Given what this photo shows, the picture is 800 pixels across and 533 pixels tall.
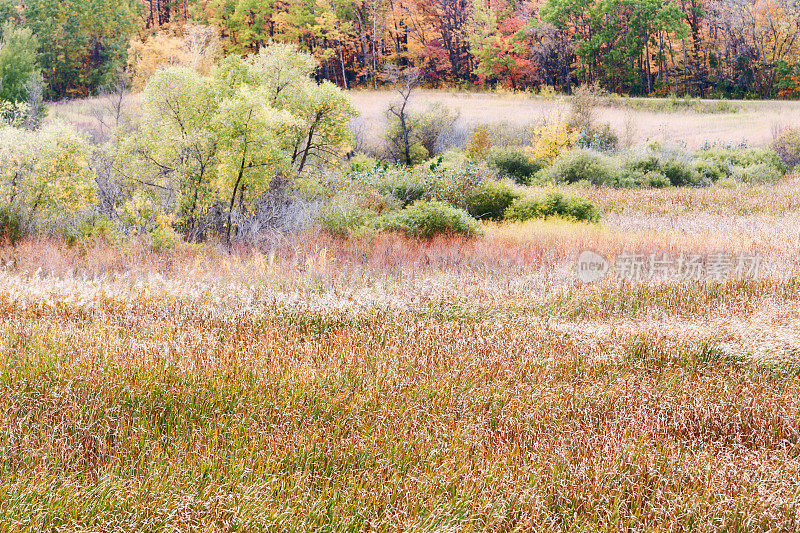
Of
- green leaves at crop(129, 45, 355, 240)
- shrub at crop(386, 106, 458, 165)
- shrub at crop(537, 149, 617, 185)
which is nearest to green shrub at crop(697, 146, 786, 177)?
shrub at crop(537, 149, 617, 185)

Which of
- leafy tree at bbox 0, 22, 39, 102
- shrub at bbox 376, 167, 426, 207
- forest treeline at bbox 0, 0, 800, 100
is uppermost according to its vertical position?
forest treeline at bbox 0, 0, 800, 100

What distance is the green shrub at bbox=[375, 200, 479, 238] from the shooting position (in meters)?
12.8

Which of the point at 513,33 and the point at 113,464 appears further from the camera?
the point at 513,33

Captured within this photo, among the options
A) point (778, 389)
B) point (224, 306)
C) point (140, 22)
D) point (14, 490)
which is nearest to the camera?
point (14, 490)

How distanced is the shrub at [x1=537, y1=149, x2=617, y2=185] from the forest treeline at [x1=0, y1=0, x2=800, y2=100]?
105ft

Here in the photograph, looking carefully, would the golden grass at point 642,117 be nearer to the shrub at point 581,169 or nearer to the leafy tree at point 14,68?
the shrub at point 581,169

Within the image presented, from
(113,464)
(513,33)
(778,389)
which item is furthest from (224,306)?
(513,33)

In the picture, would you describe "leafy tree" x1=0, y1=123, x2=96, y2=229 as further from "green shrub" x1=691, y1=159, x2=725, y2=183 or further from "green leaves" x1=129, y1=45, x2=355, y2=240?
"green shrub" x1=691, y1=159, x2=725, y2=183

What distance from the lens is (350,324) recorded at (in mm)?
6387

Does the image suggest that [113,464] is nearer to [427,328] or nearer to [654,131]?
[427,328]

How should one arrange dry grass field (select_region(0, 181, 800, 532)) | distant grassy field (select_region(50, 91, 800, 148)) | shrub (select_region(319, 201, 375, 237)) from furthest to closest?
distant grassy field (select_region(50, 91, 800, 148)), shrub (select_region(319, 201, 375, 237)), dry grass field (select_region(0, 181, 800, 532))

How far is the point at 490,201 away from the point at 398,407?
13005mm

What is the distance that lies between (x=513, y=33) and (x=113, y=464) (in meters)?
58.7

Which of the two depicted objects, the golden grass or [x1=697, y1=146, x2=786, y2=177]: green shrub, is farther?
the golden grass
